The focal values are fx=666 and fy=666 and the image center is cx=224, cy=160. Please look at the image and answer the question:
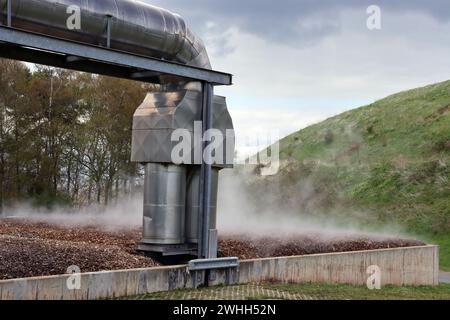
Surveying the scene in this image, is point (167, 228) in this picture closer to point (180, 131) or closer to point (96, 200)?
point (180, 131)

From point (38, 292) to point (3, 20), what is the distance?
4.28 metres

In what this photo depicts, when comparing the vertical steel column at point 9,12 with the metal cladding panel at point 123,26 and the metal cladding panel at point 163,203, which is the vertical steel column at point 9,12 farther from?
the metal cladding panel at point 163,203

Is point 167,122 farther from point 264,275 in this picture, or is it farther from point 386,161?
point 386,161

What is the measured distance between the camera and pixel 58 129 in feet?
93.7

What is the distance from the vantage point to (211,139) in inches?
500

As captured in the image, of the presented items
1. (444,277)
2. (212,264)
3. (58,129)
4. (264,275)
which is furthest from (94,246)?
(58,129)

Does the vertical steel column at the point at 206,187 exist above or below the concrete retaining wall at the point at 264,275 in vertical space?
above

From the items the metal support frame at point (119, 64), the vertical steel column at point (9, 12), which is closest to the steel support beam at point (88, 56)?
the metal support frame at point (119, 64)

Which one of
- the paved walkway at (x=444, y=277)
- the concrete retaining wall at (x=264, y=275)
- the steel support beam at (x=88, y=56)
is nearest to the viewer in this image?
the concrete retaining wall at (x=264, y=275)

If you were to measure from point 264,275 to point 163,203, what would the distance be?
2.39 meters

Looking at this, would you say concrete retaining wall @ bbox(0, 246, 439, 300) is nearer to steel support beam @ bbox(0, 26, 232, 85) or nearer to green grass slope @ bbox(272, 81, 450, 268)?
steel support beam @ bbox(0, 26, 232, 85)

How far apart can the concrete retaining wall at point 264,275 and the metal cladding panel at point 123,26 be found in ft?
13.3

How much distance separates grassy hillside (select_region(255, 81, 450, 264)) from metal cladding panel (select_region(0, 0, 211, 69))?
17.6 metres

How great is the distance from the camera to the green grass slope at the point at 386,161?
102 ft
